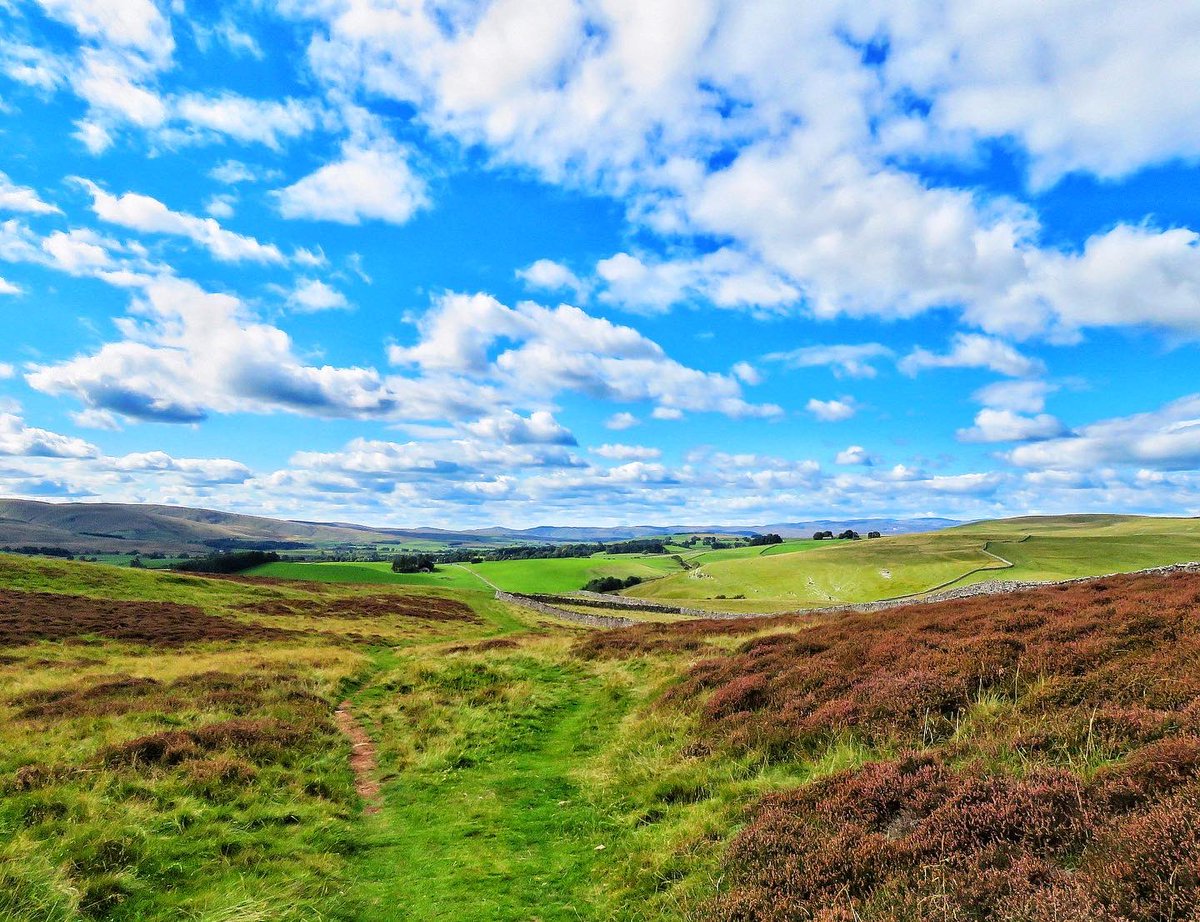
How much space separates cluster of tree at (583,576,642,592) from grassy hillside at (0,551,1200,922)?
108 meters

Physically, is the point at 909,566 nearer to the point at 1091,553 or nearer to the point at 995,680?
the point at 1091,553

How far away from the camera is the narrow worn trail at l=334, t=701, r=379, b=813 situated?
12273 millimetres

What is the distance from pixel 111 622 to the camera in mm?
37500

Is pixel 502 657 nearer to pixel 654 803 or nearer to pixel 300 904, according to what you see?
pixel 654 803

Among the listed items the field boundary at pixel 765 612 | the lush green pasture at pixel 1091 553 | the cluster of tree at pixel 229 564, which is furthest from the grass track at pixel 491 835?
the cluster of tree at pixel 229 564

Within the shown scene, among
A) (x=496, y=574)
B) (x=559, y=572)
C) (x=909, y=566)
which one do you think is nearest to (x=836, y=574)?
(x=909, y=566)

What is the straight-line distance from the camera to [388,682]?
23.5 m

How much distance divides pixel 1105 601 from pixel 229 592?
2971 inches

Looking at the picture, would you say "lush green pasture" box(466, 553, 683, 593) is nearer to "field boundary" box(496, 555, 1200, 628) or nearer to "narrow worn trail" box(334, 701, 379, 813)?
"field boundary" box(496, 555, 1200, 628)

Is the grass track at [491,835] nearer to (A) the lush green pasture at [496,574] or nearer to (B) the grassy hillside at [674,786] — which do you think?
(B) the grassy hillside at [674,786]

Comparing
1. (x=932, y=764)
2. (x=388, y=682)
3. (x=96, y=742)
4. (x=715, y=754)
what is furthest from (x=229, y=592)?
(x=932, y=764)

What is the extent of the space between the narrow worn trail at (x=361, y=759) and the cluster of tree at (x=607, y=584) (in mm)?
108451

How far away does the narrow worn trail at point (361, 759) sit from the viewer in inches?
483

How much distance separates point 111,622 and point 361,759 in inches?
1405
